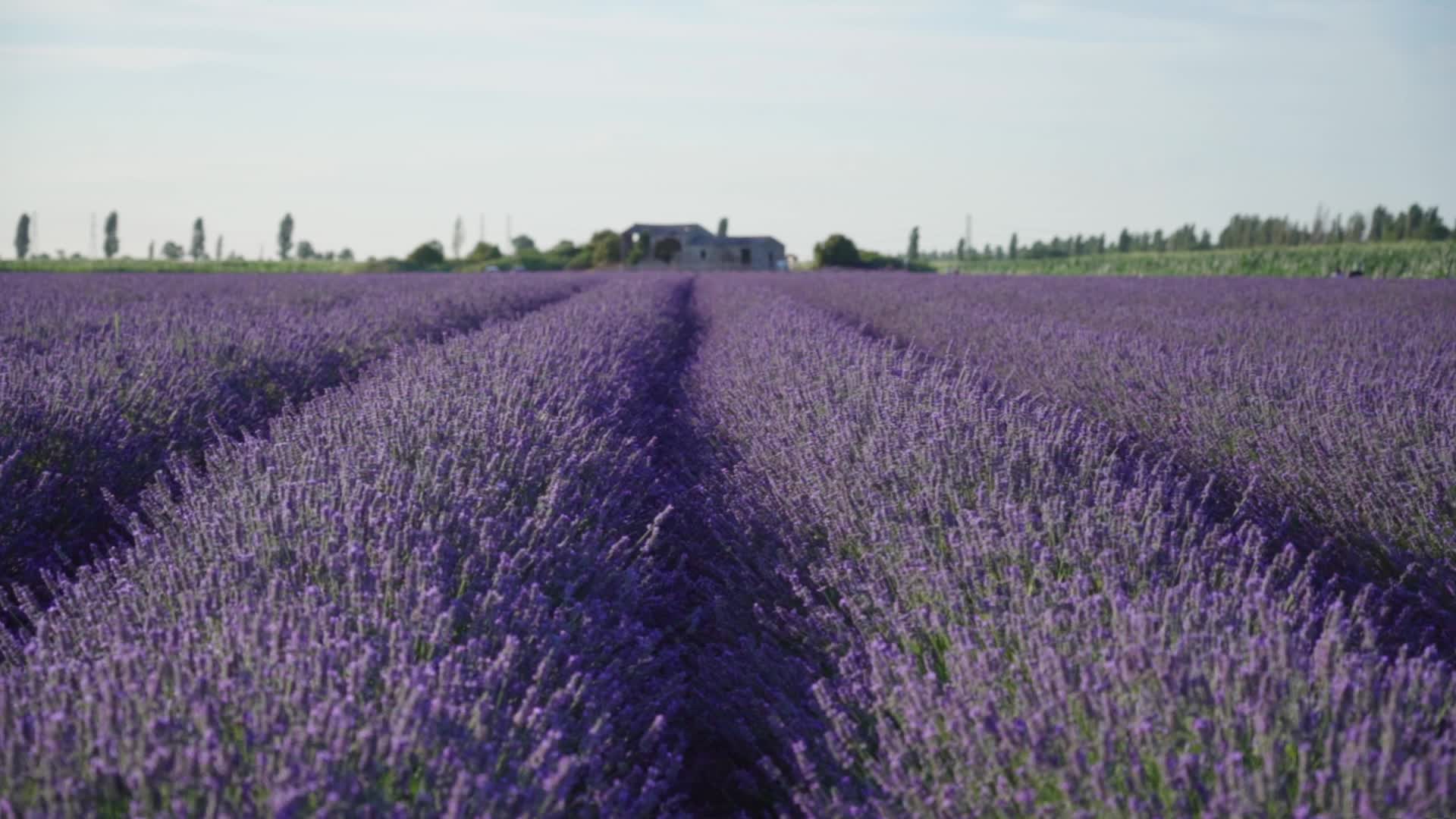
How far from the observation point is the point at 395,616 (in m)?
1.87

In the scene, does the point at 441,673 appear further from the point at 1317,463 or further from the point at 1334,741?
the point at 1317,463

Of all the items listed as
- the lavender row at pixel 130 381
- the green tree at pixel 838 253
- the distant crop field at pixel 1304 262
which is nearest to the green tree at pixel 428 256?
the green tree at pixel 838 253

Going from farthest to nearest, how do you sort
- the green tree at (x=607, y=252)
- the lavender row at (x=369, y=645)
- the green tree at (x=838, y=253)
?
the green tree at (x=607, y=252), the green tree at (x=838, y=253), the lavender row at (x=369, y=645)

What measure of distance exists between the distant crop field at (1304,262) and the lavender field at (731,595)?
1978 centimetres

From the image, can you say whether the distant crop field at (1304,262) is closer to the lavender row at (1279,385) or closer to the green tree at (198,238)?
the lavender row at (1279,385)

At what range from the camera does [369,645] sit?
5.26ft

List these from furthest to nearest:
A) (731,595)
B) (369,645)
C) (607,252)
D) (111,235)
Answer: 1. (111,235)
2. (607,252)
3. (731,595)
4. (369,645)

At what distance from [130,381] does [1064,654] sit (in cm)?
372

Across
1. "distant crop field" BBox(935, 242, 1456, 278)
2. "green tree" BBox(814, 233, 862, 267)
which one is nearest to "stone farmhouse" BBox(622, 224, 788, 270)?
"green tree" BBox(814, 233, 862, 267)

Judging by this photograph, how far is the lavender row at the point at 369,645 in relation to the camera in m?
1.33

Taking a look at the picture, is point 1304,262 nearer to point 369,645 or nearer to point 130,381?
point 130,381

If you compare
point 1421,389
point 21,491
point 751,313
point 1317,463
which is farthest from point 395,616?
point 751,313

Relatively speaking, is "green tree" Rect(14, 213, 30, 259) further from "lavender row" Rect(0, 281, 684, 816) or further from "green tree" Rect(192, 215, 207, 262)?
"lavender row" Rect(0, 281, 684, 816)

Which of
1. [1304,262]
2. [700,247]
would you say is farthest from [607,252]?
[1304,262]
